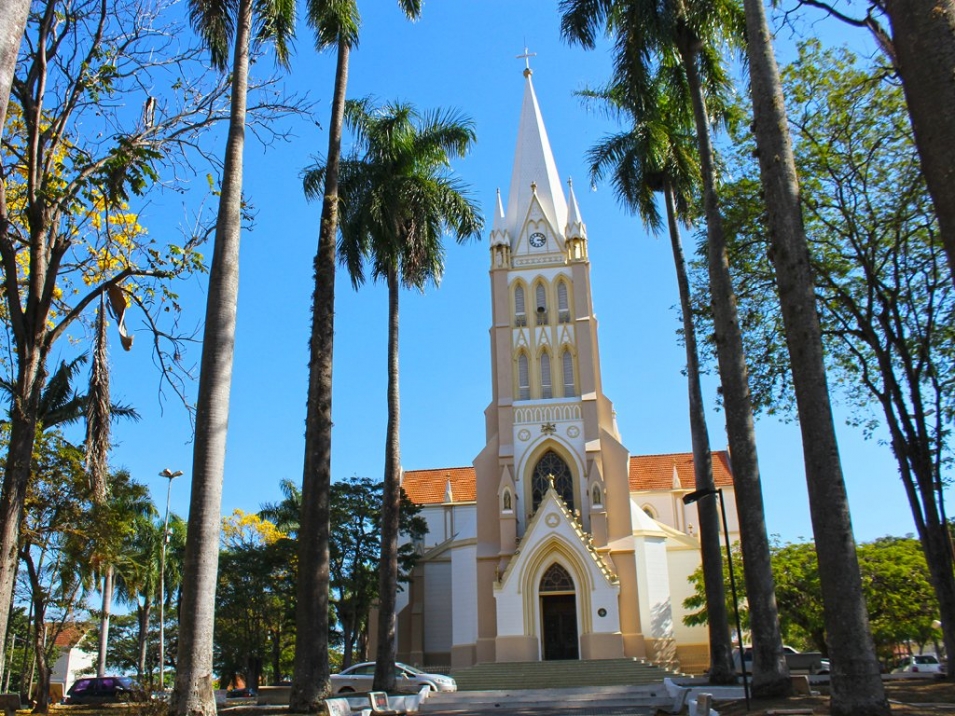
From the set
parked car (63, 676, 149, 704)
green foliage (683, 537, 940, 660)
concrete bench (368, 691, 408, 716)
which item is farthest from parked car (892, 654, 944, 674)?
parked car (63, 676, 149, 704)

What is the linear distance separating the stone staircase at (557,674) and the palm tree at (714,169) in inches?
590

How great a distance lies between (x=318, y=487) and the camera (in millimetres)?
15000

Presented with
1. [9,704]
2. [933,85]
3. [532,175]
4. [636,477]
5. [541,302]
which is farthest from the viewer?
[636,477]

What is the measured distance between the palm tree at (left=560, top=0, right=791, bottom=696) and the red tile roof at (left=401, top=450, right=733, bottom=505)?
109 feet

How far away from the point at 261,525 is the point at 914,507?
35631mm

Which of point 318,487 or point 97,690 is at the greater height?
point 318,487

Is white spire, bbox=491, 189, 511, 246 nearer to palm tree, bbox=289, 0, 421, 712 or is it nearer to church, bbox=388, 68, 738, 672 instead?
church, bbox=388, 68, 738, 672

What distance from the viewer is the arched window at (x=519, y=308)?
3909 centimetres

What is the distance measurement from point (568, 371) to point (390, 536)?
18.2m

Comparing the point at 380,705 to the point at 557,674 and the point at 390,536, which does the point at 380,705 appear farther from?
the point at 557,674

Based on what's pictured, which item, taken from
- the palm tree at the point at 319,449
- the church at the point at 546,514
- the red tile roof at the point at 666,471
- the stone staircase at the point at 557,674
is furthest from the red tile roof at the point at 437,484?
the palm tree at the point at 319,449

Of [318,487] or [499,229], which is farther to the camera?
[499,229]

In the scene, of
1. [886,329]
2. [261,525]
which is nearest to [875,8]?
[886,329]

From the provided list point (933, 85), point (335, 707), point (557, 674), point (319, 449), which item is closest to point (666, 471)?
point (557, 674)
